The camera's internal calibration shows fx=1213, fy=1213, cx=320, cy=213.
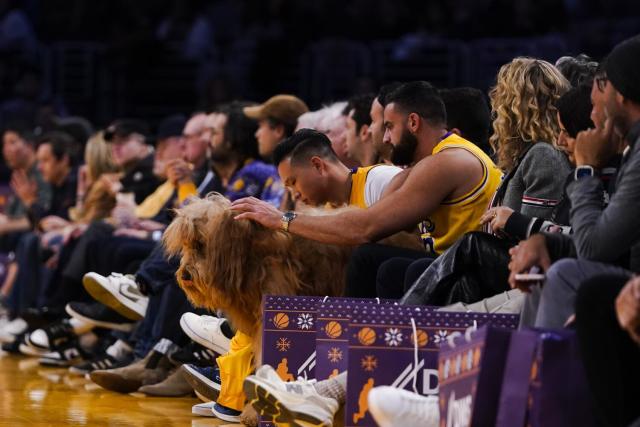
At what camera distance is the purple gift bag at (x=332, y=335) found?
12.2 feet

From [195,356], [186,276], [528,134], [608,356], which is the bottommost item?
[195,356]

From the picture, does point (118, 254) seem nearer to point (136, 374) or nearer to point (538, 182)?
point (136, 374)

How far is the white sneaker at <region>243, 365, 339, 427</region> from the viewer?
11.3 ft

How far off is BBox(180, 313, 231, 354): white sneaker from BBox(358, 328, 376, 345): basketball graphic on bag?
5.30 ft

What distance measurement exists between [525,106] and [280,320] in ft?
3.81

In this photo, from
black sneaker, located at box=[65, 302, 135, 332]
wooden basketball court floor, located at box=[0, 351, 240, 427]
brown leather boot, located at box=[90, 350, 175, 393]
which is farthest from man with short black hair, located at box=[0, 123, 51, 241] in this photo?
brown leather boot, located at box=[90, 350, 175, 393]

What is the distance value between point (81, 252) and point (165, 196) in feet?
1.96

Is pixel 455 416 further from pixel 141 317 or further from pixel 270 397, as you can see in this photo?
pixel 141 317

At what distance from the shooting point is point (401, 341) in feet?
11.2

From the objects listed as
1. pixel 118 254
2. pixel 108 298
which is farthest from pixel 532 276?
pixel 118 254

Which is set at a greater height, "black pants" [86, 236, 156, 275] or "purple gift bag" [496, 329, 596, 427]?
"purple gift bag" [496, 329, 596, 427]

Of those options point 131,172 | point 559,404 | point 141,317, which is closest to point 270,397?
point 559,404

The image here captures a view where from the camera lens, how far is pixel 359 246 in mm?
4297

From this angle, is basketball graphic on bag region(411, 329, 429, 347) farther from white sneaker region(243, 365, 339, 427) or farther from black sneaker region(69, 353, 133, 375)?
black sneaker region(69, 353, 133, 375)
